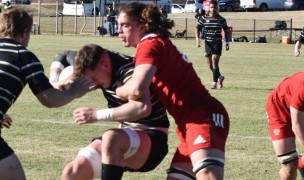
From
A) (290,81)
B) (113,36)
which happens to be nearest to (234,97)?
(290,81)

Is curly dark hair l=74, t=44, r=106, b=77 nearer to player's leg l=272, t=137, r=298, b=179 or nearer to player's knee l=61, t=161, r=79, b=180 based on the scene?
player's knee l=61, t=161, r=79, b=180

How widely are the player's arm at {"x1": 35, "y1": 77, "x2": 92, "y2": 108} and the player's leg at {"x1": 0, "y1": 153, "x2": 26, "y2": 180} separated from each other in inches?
18.0

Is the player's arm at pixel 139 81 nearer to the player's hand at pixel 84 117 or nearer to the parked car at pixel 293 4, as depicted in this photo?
the player's hand at pixel 84 117

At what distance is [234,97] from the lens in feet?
54.1

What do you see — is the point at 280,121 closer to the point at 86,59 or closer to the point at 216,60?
the point at 86,59

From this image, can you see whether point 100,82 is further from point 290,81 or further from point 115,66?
point 290,81

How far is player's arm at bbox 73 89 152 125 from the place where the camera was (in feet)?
19.8

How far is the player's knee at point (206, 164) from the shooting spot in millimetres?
6086

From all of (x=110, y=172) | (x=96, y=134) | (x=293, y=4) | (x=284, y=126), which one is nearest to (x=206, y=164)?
(x=110, y=172)

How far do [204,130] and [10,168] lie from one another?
146 cm

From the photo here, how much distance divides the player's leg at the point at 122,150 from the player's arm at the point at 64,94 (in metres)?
0.39

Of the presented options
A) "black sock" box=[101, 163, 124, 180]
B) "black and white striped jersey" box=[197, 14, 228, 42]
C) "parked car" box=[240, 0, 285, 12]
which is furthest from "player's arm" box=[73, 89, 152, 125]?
"parked car" box=[240, 0, 285, 12]

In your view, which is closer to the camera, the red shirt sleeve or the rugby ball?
the rugby ball

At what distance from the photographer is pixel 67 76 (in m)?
6.41
